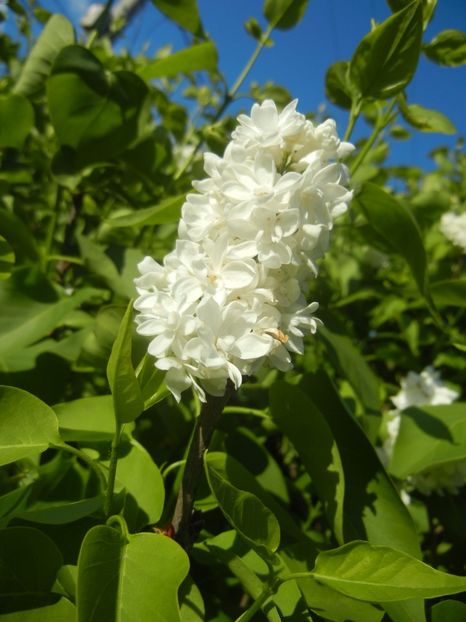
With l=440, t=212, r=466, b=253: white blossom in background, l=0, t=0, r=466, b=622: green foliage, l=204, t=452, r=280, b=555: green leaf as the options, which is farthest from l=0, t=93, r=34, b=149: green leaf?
l=440, t=212, r=466, b=253: white blossom in background

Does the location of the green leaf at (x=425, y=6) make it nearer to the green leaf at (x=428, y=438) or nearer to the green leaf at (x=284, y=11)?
the green leaf at (x=284, y=11)

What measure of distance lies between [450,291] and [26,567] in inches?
30.6

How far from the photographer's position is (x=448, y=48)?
2.96 ft

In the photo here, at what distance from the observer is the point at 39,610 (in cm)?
52

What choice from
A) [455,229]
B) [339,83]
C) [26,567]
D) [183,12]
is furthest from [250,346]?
[455,229]

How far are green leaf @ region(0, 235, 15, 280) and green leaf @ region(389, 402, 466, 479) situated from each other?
65 cm

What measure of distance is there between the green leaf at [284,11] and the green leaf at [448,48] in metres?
0.33

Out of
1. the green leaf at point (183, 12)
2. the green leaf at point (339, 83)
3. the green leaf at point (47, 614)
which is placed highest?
the green leaf at point (339, 83)

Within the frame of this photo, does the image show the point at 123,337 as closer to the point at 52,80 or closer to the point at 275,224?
the point at 275,224

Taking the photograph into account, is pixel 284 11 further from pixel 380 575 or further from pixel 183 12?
pixel 380 575

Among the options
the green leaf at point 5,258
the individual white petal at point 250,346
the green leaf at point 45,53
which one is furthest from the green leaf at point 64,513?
the green leaf at point 45,53

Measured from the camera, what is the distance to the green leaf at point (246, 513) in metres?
0.48

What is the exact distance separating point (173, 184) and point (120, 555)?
820 millimetres

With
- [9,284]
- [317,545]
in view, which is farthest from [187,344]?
[9,284]
